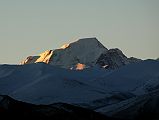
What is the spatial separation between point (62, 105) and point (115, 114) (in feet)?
128

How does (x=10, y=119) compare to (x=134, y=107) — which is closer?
(x=10, y=119)

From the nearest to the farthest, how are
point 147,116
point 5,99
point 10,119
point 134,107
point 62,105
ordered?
point 10,119
point 5,99
point 62,105
point 147,116
point 134,107

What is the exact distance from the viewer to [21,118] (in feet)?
451

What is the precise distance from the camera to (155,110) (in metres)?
187

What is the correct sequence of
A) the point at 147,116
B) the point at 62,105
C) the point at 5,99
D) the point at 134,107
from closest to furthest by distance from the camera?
the point at 5,99, the point at 62,105, the point at 147,116, the point at 134,107

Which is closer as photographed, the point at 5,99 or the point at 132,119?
the point at 5,99

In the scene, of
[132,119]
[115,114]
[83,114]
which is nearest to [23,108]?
[83,114]

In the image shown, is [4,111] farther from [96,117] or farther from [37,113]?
[96,117]

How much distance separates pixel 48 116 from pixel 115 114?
2375 inches

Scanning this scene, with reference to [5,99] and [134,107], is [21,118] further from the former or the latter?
[134,107]

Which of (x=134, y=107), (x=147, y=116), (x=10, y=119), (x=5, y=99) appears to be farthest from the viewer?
(x=134, y=107)

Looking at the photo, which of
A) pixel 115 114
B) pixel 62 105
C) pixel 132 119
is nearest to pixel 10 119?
pixel 62 105

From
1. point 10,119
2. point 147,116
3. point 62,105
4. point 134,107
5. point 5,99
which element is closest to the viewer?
point 10,119

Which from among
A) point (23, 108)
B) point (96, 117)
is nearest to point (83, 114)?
point (96, 117)
